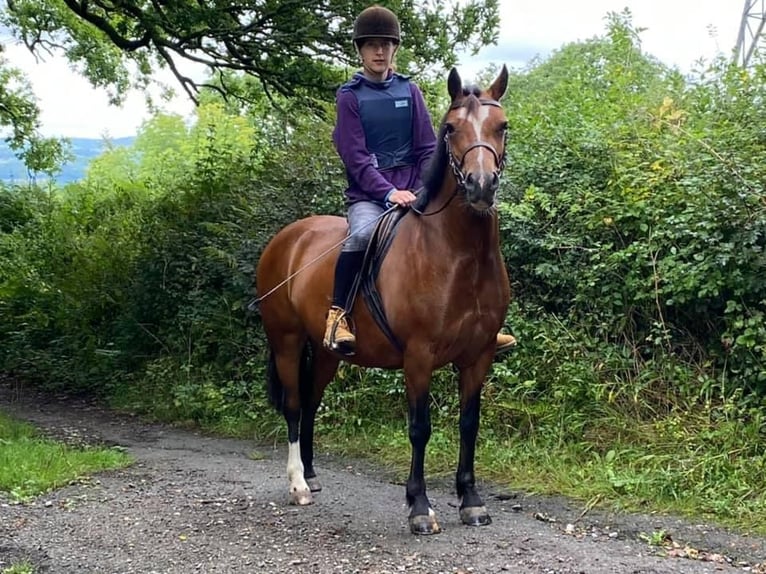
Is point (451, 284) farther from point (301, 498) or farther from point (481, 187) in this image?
point (301, 498)

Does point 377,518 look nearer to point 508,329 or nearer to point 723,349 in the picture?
point 508,329

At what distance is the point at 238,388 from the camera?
9023 mm

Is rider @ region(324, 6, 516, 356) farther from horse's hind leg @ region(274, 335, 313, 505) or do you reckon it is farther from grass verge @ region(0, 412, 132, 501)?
grass verge @ region(0, 412, 132, 501)

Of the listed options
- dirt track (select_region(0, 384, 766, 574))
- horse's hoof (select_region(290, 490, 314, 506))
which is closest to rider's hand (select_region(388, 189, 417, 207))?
dirt track (select_region(0, 384, 766, 574))

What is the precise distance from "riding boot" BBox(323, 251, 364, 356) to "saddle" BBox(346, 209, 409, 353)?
37 millimetres

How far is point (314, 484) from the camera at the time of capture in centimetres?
618

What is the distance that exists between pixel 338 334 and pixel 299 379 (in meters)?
1.19

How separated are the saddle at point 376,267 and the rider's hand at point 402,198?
0.44 ft

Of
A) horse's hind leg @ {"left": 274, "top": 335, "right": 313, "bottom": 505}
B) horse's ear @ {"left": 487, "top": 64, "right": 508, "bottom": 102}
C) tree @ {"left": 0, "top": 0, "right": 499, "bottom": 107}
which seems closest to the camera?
horse's ear @ {"left": 487, "top": 64, "right": 508, "bottom": 102}

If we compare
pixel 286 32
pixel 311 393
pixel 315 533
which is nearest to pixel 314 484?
pixel 311 393

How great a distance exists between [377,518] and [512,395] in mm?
1981

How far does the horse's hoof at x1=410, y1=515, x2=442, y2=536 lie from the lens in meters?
4.96

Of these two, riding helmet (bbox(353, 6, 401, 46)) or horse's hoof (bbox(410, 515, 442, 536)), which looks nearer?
horse's hoof (bbox(410, 515, 442, 536))

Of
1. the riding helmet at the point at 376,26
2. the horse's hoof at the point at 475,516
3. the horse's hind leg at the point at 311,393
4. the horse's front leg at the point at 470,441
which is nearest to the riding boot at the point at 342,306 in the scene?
the horse's front leg at the point at 470,441
